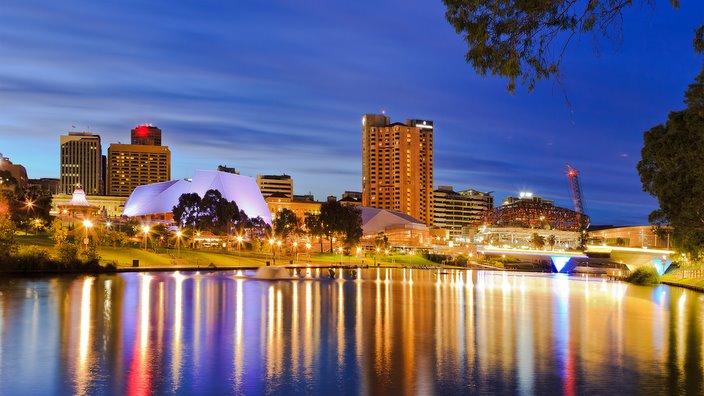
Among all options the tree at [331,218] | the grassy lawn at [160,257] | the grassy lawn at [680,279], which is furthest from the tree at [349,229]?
the grassy lawn at [680,279]

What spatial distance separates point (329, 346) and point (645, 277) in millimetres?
60833

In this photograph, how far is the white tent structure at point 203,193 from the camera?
146625 mm

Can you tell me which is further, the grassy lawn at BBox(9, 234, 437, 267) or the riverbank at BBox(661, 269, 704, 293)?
the grassy lawn at BBox(9, 234, 437, 267)

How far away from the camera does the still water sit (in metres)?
15.0

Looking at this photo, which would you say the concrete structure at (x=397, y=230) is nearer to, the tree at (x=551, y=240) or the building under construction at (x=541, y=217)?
the building under construction at (x=541, y=217)

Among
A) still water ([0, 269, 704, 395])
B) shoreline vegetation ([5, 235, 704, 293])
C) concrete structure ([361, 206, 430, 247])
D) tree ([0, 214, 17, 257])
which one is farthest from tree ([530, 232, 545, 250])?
tree ([0, 214, 17, 257])

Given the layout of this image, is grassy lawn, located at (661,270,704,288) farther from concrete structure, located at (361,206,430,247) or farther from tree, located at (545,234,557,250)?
concrete structure, located at (361,206,430,247)

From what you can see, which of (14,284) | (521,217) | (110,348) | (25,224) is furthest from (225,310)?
(521,217)

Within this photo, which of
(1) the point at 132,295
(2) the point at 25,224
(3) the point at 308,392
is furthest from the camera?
(2) the point at 25,224

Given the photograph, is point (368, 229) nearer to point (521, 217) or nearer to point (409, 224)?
Result: point (409, 224)

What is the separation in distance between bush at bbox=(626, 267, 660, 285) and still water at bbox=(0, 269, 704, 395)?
36.7 metres

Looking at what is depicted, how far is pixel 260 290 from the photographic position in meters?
43.2

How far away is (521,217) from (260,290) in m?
151

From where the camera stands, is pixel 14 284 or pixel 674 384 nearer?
pixel 674 384
